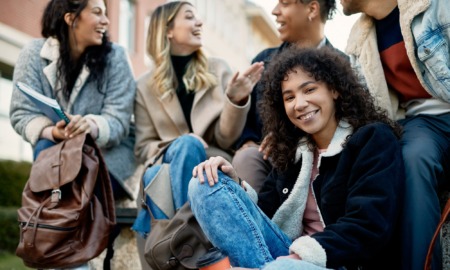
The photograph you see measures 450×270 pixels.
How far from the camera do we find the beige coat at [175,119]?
414cm

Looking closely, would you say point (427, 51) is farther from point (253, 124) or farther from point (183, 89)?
point (183, 89)

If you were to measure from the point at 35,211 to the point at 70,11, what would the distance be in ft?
A: 5.05

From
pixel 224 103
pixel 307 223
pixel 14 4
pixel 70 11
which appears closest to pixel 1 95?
pixel 14 4

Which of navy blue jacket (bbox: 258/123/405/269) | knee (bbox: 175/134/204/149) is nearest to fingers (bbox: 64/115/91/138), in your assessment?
knee (bbox: 175/134/204/149)

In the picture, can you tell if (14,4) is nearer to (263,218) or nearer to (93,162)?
(93,162)

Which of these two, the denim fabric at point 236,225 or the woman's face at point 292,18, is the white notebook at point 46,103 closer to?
the denim fabric at point 236,225

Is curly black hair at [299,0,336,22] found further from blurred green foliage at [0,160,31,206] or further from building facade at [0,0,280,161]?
blurred green foliage at [0,160,31,206]

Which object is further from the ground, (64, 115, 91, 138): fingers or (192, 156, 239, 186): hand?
(192, 156, 239, 186): hand

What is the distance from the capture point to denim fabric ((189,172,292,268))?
2520 mm

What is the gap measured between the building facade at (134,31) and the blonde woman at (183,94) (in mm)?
571

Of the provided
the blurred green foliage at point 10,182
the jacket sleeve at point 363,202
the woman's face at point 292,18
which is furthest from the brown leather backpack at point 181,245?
the blurred green foliage at point 10,182

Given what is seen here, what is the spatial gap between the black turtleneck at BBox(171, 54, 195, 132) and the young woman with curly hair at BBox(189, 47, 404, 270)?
3.86ft

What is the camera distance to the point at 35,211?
345 cm

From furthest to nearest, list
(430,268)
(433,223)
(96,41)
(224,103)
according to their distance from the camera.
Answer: (96,41)
(224,103)
(433,223)
(430,268)
